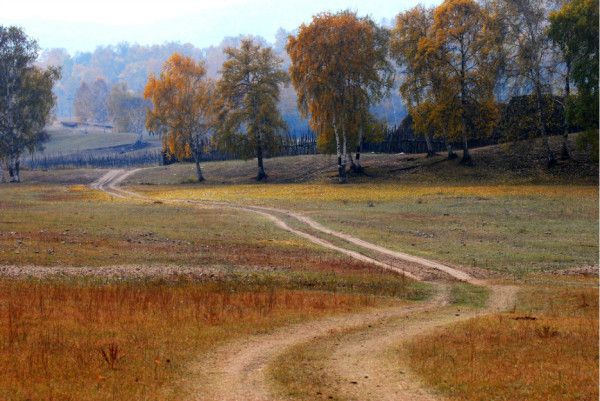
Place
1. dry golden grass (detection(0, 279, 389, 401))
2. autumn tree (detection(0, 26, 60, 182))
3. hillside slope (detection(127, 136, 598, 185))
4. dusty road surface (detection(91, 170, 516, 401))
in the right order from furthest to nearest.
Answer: autumn tree (detection(0, 26, 60, 182)) → hillside slope (detection(127, 136, 598, 185)) → dry golden grass (detection(0, 279, 389, 401)) → dusty road surface (detection(91, 170, 516, 401))

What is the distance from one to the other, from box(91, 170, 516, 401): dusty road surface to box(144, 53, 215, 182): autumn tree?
2802 inches

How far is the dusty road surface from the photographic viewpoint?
13469 mm

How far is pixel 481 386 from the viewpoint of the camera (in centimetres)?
1374

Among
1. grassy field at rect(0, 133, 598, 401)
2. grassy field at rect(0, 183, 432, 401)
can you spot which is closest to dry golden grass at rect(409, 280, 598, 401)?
grassy field at rect(0, 133, 598, 401)

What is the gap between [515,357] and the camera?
1598cm

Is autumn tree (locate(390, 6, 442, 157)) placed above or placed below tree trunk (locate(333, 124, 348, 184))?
above

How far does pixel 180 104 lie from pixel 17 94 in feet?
74.9

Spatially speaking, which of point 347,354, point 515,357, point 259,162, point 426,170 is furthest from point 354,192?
point 515,357

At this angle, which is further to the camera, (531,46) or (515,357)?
(531,46)

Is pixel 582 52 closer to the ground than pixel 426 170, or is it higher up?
higher up

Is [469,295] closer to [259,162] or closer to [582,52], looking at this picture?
[582,52]

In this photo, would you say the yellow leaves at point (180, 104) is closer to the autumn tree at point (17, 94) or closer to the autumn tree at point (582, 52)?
the autumn tree at point (17, 94)

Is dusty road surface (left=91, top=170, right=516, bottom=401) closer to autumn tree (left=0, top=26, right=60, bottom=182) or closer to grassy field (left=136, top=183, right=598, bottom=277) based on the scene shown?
grassy field (left=136, top=183, right=598, bottom=277)

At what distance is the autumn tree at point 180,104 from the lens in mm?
94125
